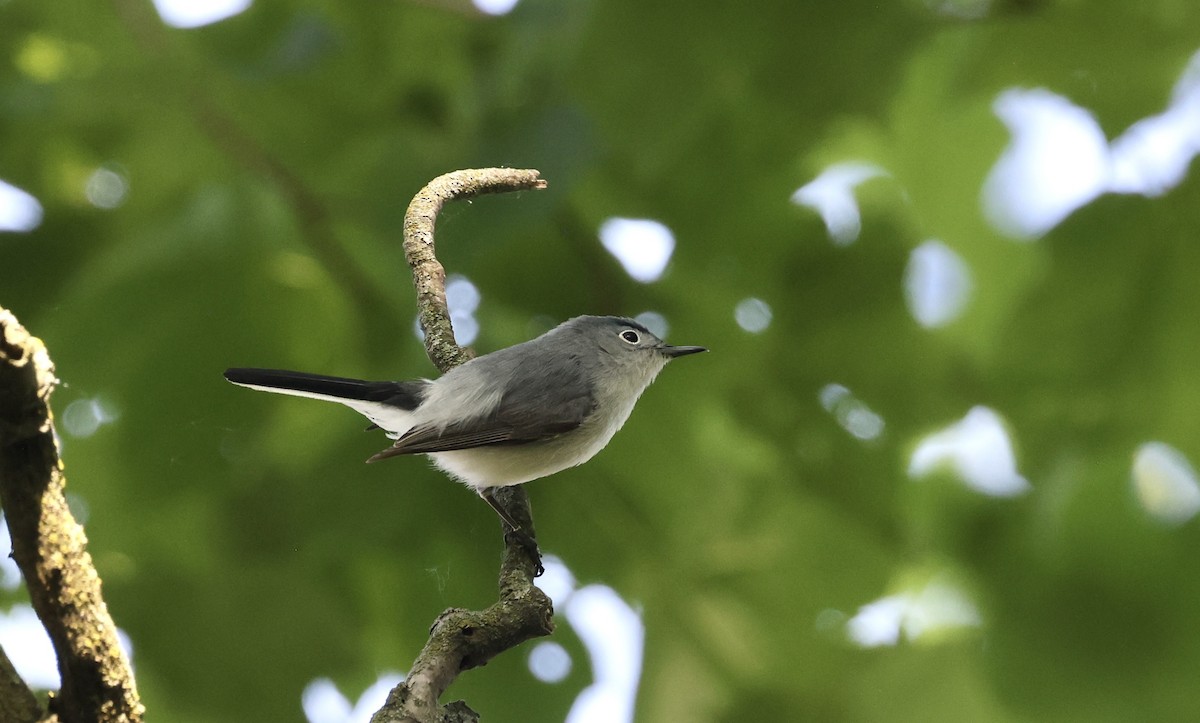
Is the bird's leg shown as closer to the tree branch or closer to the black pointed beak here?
the tree branch

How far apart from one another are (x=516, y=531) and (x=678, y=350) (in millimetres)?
689

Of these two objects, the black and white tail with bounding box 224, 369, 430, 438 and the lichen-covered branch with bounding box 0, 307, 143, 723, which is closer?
the lichen-covered branch with bounding box 0, 307, 143, 723

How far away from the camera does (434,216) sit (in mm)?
2467

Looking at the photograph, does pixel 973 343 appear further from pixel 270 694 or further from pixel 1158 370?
pixel 270 694

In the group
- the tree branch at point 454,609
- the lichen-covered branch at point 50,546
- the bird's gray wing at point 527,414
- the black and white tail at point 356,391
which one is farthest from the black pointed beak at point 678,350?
the lichen-covered branch at point 50,546

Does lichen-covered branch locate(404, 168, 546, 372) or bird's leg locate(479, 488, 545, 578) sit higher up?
lichen-covered branch locate(404, 168, 546, 372)

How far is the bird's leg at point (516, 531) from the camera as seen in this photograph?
2.34 m

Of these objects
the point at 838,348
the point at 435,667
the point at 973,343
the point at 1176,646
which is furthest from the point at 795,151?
the point at 435,667

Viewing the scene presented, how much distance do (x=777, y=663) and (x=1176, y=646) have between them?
3.06 feet

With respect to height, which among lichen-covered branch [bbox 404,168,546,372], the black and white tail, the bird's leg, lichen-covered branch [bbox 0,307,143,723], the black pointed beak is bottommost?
lichen-covered branch [bbox 0,307,143,723]

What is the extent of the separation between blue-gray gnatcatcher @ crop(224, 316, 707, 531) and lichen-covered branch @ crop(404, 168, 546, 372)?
197mm

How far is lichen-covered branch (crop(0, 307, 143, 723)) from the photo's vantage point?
107 centimetres

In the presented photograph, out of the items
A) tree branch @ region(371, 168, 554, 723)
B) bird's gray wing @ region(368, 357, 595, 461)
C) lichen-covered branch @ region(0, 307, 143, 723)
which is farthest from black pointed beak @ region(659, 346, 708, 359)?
lichen-covered branch @ region(0, 307, 143, 723)

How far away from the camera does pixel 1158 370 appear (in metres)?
2.16
